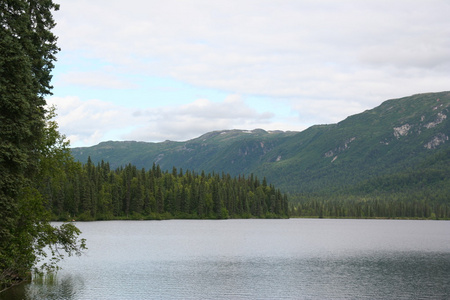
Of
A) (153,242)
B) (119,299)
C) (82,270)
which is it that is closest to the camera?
(119,299)

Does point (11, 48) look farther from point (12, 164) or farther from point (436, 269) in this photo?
point (436, 269)

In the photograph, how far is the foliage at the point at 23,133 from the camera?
Answer: 35344mm

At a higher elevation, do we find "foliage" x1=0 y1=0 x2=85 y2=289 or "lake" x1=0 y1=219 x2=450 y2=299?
"foliage" x1=0 y1=0 x2=85 y2=289

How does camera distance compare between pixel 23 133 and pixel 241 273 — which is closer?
pixel 23 133

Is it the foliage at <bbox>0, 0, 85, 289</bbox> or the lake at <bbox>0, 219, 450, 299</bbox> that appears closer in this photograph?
the foliage at <bbox>0, 0, 85, 289</bbox>

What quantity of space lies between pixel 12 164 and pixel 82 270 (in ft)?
109

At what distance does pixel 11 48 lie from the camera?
3566 centimetres

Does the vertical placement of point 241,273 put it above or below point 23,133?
below

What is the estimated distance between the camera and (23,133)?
36.4 meters

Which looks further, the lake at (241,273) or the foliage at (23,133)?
the lake at (241,273)

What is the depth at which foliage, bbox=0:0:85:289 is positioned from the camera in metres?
35.3

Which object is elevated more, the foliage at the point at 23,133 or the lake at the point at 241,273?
the foliage at the point at 23,133

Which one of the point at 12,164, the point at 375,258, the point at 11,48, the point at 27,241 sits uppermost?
the point at 11,48

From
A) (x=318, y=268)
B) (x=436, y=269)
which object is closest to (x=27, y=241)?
(x=318, y=268)
